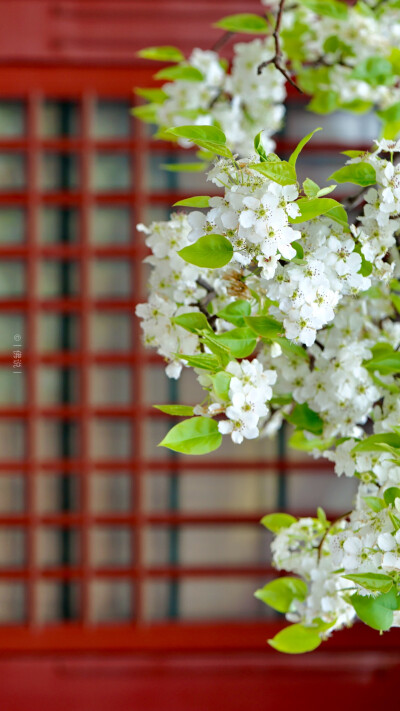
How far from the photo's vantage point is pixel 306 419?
67cm

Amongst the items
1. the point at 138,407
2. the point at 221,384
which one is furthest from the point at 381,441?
the point at 138,407

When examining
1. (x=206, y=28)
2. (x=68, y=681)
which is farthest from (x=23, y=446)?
(x=206, y=28)

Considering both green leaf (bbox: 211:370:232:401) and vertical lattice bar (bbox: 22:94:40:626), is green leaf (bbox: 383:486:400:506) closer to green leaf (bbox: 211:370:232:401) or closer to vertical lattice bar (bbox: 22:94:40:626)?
green leaf (bbox: 211:370:232:401)

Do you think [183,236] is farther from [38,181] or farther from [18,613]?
[18,613]

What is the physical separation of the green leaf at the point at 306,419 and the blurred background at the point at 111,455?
0.81 meters

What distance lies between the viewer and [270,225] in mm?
483

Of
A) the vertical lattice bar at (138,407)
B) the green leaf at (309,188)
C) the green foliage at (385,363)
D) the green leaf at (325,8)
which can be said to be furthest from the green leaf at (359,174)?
the vertical lattice bar at (138,407)

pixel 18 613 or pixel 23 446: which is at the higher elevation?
pixel 23 446

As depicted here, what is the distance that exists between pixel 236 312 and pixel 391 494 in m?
0.19

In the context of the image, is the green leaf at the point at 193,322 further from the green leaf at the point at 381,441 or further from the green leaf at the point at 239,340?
the green leaf at the point at 381,441

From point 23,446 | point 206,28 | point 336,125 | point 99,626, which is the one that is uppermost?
point 206,28

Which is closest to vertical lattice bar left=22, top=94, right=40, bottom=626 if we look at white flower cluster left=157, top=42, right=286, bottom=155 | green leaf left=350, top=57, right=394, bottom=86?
white flower cluster left=157, top=42, right=286, bottom=155

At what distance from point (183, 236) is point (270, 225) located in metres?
0.17

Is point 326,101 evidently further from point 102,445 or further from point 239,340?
point 102,445
